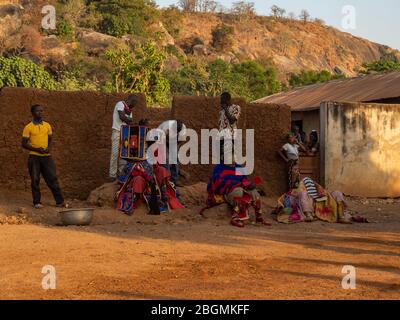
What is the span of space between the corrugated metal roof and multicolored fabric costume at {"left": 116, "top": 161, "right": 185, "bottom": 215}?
7983 mm

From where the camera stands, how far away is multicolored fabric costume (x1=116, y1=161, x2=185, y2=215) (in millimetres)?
9672

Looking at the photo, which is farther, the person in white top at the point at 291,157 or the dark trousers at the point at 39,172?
the person in white top at the point at 291,157

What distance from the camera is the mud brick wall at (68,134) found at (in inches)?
420

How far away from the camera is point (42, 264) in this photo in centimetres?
599

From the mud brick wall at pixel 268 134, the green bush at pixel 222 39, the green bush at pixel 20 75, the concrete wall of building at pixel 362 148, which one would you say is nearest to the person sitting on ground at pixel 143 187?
the mud brick wall at pixel 268 134

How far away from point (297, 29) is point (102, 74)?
47033 millimetres

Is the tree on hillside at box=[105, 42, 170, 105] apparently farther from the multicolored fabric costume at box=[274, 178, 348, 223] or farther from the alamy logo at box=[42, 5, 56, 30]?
the multicolored fabric costume at box=[274, 178, 348, 223]

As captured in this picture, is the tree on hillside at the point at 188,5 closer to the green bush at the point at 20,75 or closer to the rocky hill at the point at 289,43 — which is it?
the rocky hill at the point at 289,43

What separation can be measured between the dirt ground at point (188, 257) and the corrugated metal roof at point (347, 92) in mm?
7475

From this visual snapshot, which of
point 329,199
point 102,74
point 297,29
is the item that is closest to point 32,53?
point 102,74

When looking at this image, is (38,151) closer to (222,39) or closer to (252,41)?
(222,39)

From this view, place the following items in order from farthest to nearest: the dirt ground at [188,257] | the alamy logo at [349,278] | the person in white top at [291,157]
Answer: the person in white top at [291,157], the alamy logo at [349,278], the dirt ground at [188,257]

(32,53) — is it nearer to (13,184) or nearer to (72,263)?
(13,184)

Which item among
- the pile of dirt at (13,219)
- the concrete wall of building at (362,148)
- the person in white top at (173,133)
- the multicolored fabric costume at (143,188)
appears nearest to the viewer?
the pile of dirt at (13,219)
